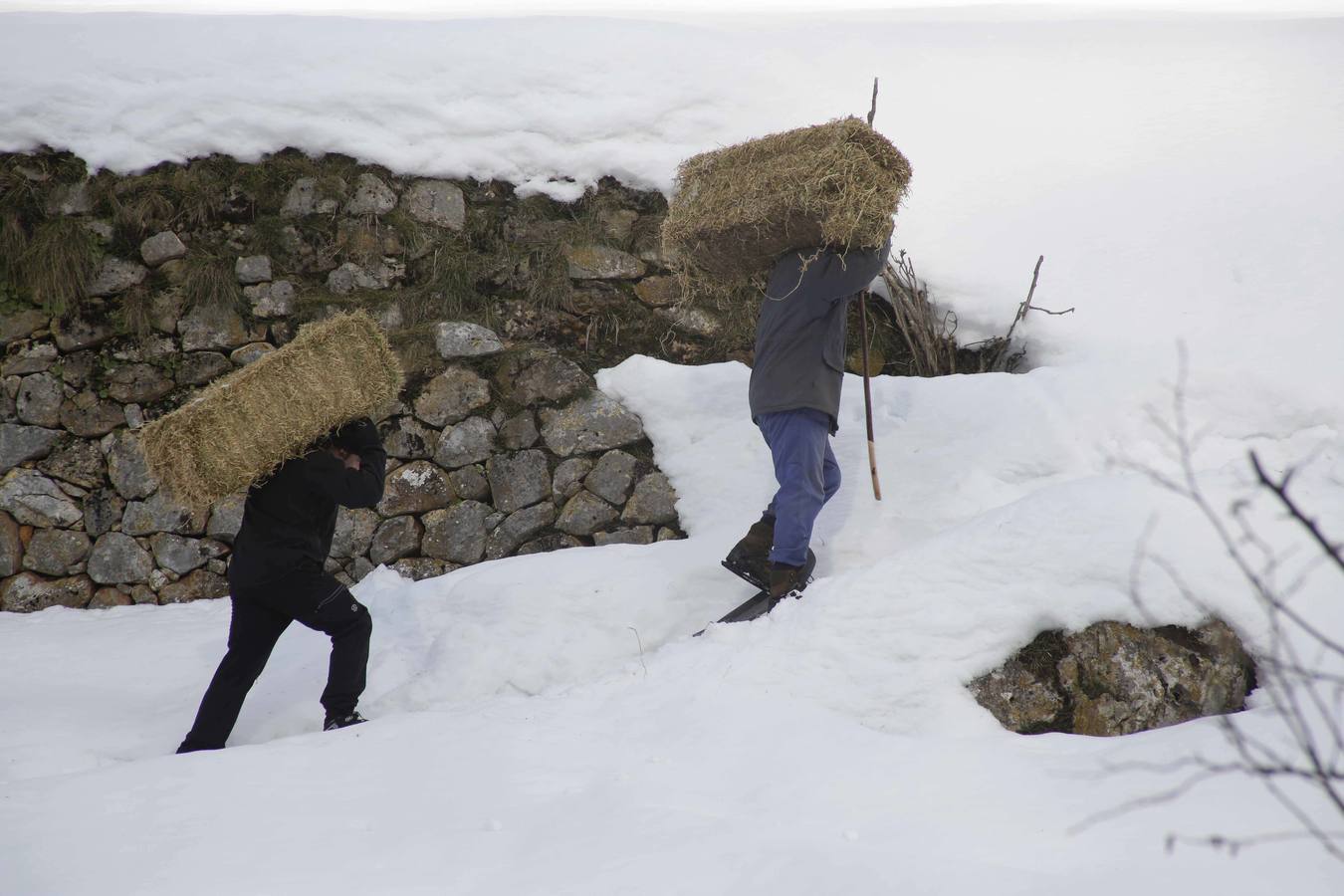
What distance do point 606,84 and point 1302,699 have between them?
4723 mm

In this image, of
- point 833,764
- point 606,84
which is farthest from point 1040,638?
point 606,84

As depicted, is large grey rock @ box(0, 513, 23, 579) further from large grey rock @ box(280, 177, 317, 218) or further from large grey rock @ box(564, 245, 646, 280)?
large grey rock @ box(564, 245, 646, 280)

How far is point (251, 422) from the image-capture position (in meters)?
2.97

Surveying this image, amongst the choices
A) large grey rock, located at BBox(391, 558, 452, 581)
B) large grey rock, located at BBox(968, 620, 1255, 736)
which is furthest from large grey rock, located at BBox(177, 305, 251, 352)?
large grey rock, located at BBox(968, 620, 1255, 736)

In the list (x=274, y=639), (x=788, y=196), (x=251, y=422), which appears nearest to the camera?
(x=251, y=422)

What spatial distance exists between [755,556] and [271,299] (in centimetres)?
306

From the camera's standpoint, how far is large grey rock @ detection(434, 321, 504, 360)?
15.9 ft

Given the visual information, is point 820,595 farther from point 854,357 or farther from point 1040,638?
point 854,357

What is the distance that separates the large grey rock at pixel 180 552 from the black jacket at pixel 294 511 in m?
1.81

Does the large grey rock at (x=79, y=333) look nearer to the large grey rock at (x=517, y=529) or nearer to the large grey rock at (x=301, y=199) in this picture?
the large grey rock at (x=301, y=199)

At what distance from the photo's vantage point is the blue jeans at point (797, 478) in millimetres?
3436

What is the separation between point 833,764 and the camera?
2.44m

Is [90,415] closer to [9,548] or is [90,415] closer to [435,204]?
[9,548]

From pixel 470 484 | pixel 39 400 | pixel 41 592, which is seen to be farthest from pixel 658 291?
pixel 41 592
